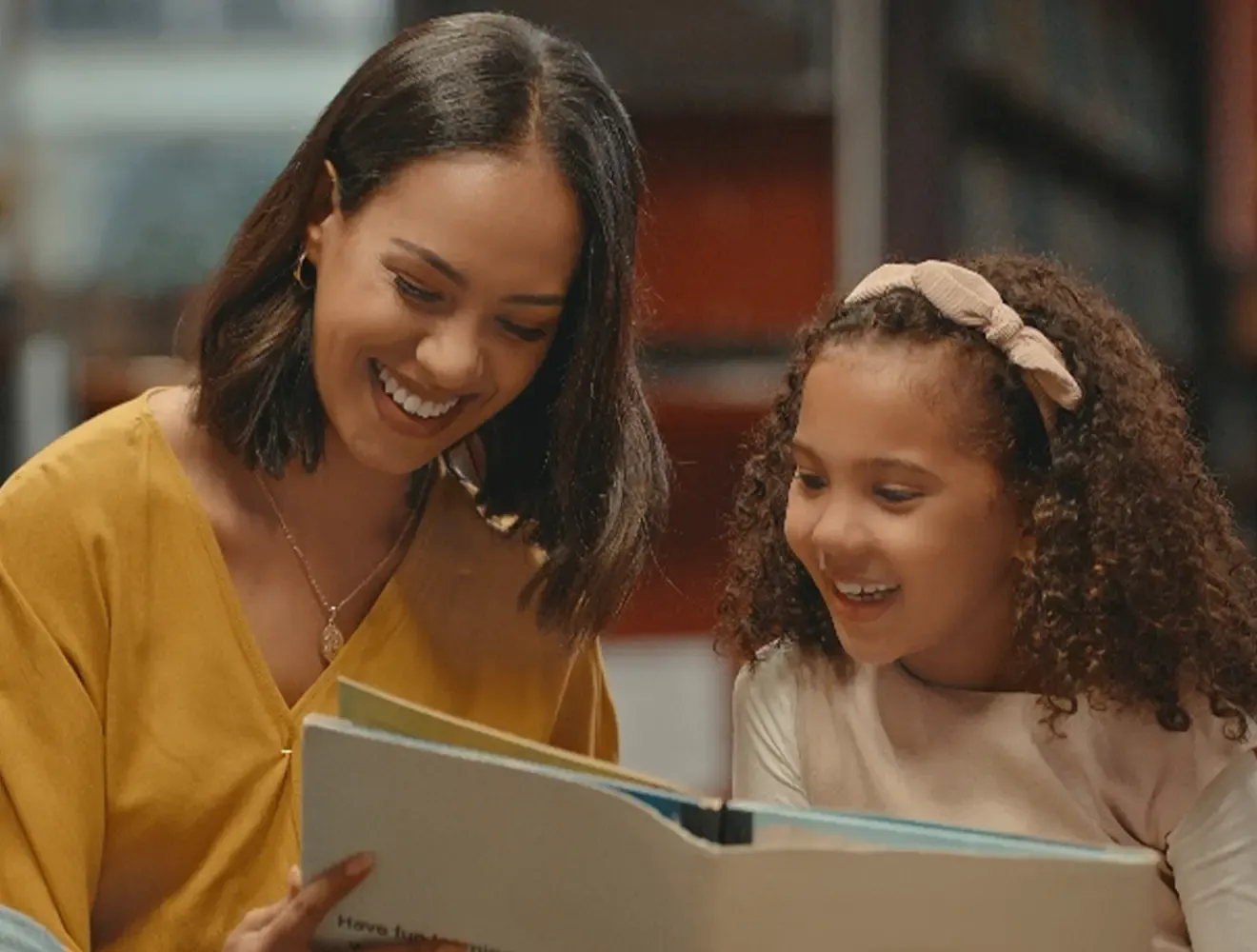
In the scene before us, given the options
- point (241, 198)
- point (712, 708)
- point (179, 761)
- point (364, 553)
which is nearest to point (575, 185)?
point (364, 553)

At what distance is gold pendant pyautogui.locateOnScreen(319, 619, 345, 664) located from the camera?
1.55 meters

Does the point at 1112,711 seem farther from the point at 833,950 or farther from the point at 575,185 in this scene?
the point at 575,185

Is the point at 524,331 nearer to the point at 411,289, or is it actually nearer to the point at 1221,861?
the point at 411,289

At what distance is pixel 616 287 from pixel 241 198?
3038 millimetres

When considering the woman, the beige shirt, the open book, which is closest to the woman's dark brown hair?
the woman

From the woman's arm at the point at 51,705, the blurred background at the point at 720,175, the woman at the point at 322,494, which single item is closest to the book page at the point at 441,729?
the woman at the point at 322,494

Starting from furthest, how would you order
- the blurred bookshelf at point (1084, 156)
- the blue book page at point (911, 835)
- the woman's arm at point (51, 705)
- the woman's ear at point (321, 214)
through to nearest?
the blurred bookshelf at point (1084, 156)
the woman's ear at point (321, 214)
the woman's arm at point (51, 705)
the blue book page at point (911, 835)

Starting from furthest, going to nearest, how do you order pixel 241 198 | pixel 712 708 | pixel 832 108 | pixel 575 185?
pixel 241 198, pixel 712 708, pixel 832 108, pixel 575 185

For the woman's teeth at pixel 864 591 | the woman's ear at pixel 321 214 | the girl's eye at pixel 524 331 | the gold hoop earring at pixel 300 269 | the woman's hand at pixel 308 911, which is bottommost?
the woman's hand at pixel 308 911

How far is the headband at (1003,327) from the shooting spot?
4.22ft

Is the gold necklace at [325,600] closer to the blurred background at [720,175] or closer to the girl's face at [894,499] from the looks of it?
the blurred background at [720,175]

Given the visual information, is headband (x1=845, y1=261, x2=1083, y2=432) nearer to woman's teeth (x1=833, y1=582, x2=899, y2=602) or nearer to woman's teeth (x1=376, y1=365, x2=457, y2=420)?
woman's teeth (x1=833, y1=582, x2=899, y2=602)

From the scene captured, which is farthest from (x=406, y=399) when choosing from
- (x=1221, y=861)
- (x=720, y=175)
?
(x=720, y=175)

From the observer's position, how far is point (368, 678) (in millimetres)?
1543
